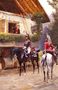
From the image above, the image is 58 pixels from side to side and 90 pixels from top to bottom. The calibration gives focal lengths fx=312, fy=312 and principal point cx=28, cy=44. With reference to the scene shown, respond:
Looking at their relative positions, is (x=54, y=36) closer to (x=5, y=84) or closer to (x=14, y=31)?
(x=14, y=31)

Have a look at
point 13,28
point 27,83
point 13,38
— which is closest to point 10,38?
point 13,38

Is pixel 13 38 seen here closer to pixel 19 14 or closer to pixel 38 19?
pixel 19 14

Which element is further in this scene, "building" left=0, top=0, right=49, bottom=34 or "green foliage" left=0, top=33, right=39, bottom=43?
"building" left=0, top=0, right=49, bottom=34

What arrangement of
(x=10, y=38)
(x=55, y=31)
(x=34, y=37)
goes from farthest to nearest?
(x=55, y=31)
(x=34, y=37)
(x=10, y=38)

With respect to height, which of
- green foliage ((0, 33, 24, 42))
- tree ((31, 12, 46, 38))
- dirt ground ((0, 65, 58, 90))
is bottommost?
dirt ground ((0, 65, 58, 90))

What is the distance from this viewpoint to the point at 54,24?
2684cm

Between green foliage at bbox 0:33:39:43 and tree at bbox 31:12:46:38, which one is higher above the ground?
tree at bbox 31:12:46:38

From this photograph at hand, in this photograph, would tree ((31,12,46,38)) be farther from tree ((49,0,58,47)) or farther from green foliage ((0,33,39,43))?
tree ((49,0,58,47))

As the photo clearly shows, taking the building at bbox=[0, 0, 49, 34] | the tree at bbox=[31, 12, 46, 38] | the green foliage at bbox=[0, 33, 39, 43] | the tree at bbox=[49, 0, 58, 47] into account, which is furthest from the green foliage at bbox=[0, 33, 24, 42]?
the tree at bbox=[49, 0, 58, 47]

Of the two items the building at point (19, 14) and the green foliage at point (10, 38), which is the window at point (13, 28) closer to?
the building at point (19, 14)

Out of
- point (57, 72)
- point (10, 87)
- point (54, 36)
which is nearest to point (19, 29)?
point (54, 36)

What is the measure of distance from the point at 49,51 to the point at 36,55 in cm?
269

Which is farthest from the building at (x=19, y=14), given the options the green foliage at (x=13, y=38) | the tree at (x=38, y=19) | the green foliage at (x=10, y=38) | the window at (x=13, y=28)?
the green foliage at (x=10, y=38)

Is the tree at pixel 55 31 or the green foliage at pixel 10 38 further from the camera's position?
the tree at pixel 55 31
